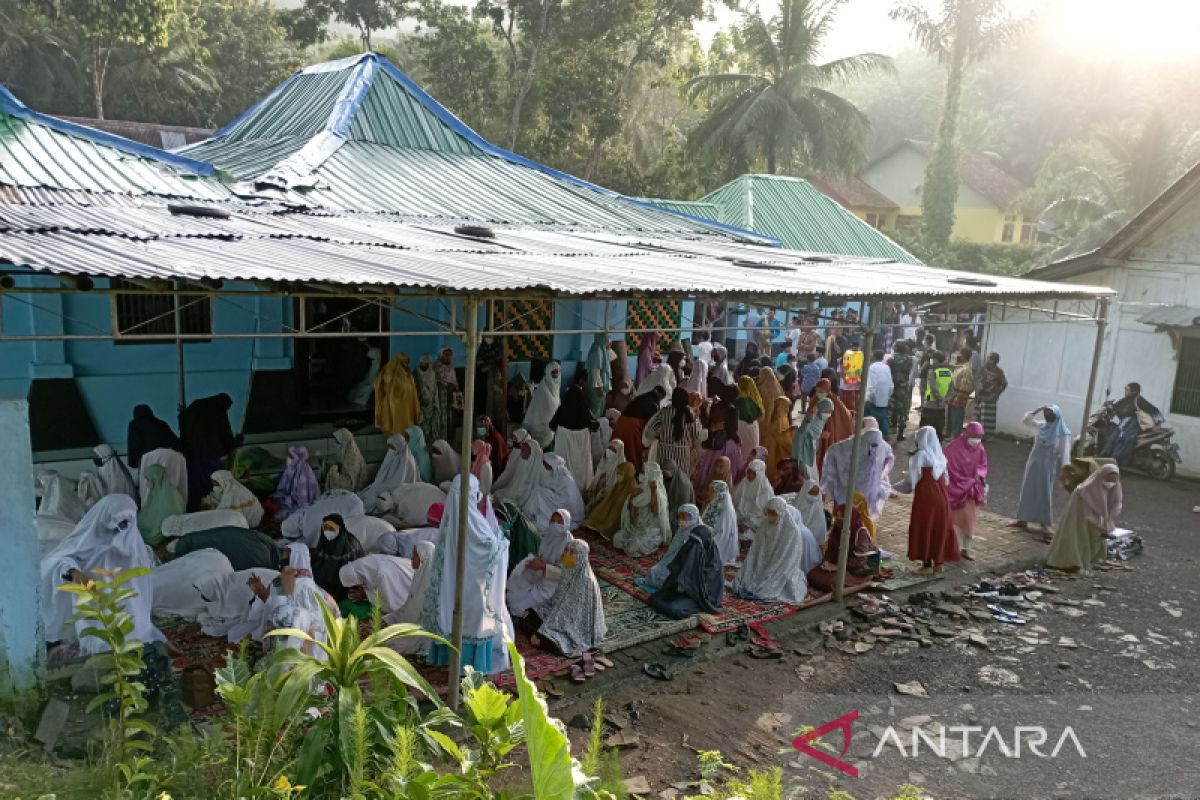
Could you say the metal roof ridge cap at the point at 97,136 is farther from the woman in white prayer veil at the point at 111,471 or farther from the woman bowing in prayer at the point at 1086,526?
the woman bowing in prayer at the point at 1086,526

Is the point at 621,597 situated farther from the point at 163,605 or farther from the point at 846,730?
the point at 163,605

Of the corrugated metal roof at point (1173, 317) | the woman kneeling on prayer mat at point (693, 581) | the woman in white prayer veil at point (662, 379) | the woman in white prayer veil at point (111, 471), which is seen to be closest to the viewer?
the woman kneeling on prayer mat at point (693, 581)

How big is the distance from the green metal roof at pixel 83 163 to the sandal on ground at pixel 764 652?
6.76 m

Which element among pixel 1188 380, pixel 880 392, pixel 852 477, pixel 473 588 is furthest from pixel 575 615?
pixel 1188 380

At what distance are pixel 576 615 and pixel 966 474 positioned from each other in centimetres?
450

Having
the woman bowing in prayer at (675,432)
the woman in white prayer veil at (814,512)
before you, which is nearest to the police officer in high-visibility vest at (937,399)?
the woman bowing in prayer at (675,432)

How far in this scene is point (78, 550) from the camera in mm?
5801

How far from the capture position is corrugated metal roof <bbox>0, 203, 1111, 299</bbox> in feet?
15.9

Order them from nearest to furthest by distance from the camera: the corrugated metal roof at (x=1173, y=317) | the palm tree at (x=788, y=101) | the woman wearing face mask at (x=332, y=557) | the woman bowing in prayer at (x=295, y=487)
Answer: the woman wearing face mask at (x=332, y=557), the woman bowing in prayer at (x=295, y=487), the corrugated metal roof at (x=1173, y=317), the palm tree at (x=788, y=101)

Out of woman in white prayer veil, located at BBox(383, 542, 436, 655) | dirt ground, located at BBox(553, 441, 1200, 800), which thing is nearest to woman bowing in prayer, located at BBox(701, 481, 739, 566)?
dirt ground, located at BBox(553, 441, 1200, 800)

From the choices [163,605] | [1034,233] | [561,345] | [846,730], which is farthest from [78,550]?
[1034,233]

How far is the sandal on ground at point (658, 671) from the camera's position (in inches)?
242

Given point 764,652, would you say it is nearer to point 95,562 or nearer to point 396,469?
point 396,469

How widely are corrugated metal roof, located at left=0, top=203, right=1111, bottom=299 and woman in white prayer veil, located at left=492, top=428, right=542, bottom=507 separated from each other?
81.6 inches
